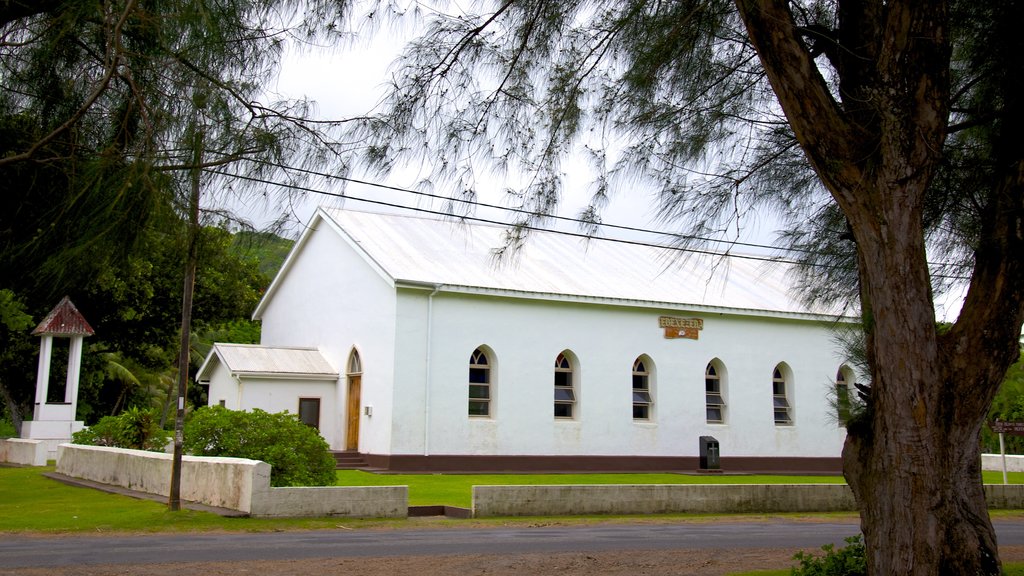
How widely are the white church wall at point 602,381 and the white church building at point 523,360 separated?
0.05 meters

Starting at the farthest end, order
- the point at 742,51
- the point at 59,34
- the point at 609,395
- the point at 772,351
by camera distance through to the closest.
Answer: the point at 772,351 < the point at 609,395 < the point at 742,51 < the point at 59,34

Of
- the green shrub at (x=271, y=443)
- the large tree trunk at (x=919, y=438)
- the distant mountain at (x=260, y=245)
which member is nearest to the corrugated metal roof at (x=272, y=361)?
the green shrub at (x=271, y=443)

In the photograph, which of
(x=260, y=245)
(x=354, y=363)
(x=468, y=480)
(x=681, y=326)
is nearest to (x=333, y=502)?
(x=468, y=480)

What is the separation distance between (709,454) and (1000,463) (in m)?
11.2

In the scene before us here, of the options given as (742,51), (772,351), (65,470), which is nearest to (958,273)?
(742,51)

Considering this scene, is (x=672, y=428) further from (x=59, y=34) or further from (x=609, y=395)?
(x=59, y=34)

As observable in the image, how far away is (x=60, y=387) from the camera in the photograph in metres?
35.0

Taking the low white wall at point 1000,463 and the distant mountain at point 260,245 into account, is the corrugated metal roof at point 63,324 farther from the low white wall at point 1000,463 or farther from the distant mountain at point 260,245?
the low white wall at point 1000,463

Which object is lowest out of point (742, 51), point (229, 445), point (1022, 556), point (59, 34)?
point (1022, 556)

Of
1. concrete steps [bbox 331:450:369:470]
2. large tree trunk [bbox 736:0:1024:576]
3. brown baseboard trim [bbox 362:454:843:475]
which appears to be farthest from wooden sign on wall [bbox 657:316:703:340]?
large tree trunk [bbox 736:0:1024:576]

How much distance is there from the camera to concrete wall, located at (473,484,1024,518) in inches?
640

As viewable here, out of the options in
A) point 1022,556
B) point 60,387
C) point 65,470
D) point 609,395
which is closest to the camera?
point 1022,556

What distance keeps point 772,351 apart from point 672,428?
4867mm

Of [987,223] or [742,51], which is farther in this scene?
[742,51]
